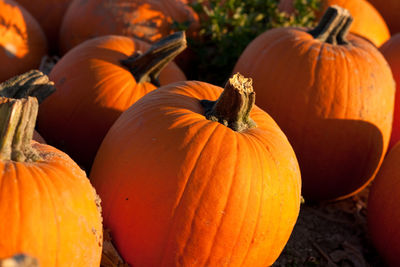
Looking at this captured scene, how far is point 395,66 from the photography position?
160 inches

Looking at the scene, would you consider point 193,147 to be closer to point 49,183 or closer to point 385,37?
point 49,183

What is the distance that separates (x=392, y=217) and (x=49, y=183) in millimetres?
1992

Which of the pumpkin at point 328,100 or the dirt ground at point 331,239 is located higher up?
the pumpkin at point 328,100

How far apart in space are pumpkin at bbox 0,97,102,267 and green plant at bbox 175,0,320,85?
7.93 ft

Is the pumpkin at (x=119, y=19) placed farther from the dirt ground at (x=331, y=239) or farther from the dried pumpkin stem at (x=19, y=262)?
the dried pumpkin stem at (x=19, y=262)

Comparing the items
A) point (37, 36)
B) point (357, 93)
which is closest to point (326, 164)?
point (357, 93)

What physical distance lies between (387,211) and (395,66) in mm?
1514

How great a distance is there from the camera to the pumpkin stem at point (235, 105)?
2.32 m

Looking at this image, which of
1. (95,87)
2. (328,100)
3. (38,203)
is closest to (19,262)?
(38,203)

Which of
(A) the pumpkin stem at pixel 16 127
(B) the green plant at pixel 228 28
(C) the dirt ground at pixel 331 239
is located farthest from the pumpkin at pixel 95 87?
(C) the dirt ground at pixel 331 239

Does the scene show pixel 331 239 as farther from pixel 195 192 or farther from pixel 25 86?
pixel 25 86

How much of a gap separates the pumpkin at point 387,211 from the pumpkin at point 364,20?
1748 millimetres

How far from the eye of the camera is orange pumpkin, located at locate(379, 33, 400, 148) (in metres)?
3.97

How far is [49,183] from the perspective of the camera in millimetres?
1884
